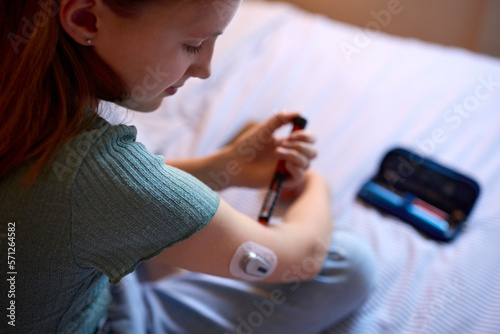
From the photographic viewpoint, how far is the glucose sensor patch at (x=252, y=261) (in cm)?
55

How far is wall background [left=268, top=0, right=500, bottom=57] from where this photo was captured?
1598 mm

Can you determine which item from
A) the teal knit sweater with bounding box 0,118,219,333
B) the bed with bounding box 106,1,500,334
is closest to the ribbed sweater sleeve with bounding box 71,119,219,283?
the teal knit sweater with bounding box 0,118,219,333

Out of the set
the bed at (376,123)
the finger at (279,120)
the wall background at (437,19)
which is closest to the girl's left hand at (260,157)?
the finger at (279,120)

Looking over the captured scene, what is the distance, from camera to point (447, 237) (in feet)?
2.62

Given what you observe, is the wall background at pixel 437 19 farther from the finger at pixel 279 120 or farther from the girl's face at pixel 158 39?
the girl's face at pixel 158 39

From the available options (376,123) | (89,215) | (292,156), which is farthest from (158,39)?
(376,123)

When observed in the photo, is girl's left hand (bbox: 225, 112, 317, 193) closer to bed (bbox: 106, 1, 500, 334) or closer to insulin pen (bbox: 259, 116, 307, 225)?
insulin pen (bbox: 259, 116, 307, 225)

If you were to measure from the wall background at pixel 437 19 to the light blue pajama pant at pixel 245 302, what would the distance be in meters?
1.26

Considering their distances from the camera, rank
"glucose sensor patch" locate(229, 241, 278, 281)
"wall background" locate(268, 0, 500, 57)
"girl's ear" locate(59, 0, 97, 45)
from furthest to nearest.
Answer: "wall background" locate(268, 0, 500, 57), "glucose sensor patch" locate(229, 241, 278, 281), "girl's ear" locate(59, 0, 97, 45)

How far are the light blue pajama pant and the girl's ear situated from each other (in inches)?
14.5

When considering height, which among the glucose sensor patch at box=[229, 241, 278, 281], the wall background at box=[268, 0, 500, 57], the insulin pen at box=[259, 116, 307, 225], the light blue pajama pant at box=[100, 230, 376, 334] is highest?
the wall background at box=[268, 0, 500, 57]

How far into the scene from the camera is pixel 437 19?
1699 mm

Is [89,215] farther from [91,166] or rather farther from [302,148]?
[302,148]

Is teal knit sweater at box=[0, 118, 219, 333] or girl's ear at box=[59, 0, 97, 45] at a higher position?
girl's ear at box=[59, 0, 97, 45]
